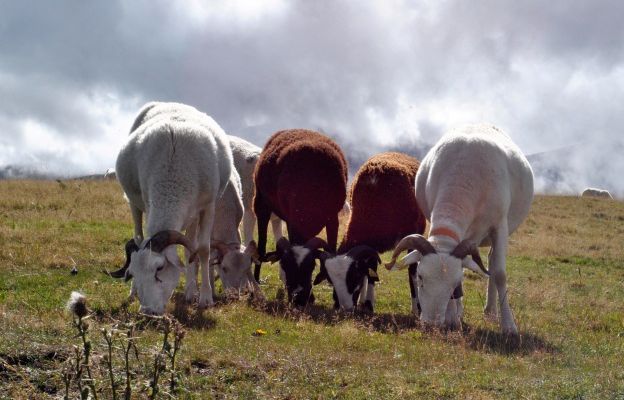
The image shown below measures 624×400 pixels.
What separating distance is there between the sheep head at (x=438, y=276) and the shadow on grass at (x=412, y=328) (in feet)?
0.82

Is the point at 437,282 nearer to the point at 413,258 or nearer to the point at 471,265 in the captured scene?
the point at 471,265

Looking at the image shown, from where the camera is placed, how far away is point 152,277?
363 inches

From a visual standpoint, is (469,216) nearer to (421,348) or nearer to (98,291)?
(421,348)

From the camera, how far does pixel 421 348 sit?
8.47m

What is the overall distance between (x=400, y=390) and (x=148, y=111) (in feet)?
28.4

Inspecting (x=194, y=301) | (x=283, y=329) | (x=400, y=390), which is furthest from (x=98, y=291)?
(x=400, y=390)

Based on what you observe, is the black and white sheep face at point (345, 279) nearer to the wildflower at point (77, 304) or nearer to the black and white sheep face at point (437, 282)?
the black and white sheep face at point (437, 282)

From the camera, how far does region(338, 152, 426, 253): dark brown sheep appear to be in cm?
1255

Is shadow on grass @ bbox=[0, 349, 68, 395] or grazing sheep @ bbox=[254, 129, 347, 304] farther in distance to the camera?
grazing sheep @ bbox=[254, 129, 347, 304]

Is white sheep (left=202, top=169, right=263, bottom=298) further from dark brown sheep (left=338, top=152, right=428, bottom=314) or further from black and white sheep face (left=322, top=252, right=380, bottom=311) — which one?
dark brown sheep (left=338, top=152, right=428, bottom=314)

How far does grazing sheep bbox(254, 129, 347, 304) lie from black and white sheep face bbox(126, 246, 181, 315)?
2761 mm

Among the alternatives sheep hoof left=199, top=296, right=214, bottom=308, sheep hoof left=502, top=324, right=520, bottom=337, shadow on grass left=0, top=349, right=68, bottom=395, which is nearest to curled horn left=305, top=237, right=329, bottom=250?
sheep hoof left=199, top=296, right=214, bottom=308

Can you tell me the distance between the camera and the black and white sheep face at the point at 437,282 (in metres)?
Answer: 9.55

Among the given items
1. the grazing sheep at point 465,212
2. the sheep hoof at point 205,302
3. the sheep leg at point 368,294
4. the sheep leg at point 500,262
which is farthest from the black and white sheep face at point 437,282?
the sheep hoof at point 205,302
